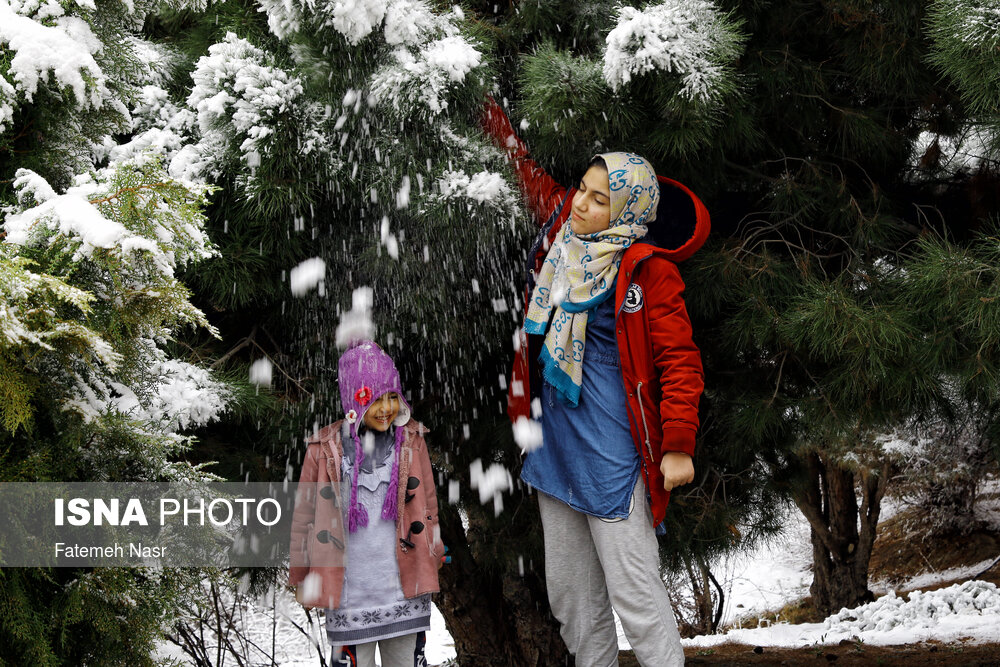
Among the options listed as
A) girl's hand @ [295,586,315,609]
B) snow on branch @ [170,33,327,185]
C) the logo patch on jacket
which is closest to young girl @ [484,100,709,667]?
the logo patch on jacket

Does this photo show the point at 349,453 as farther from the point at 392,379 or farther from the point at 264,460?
the point at 264,460

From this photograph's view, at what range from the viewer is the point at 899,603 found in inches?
196

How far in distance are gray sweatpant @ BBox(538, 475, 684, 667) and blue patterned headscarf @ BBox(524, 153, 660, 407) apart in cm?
34

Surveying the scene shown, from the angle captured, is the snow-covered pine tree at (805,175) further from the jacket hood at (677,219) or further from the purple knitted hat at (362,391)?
the purple knitted hat at (362,391)

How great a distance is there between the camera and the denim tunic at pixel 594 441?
2.17 m

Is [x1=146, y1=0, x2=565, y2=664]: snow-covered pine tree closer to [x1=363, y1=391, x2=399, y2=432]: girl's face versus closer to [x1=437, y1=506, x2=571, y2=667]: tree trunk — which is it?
[x1=363, y1=391, x2=399, y2=432]: girl's face

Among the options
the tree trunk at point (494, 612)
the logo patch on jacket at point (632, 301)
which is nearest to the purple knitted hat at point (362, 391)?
the logo patch on jacket at point (632, 301)

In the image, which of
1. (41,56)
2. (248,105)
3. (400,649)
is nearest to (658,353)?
(400,649)

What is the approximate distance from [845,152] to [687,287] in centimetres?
68

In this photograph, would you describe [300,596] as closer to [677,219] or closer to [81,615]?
[81,615]

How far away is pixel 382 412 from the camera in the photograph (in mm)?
2359

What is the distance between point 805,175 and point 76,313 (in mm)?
2105

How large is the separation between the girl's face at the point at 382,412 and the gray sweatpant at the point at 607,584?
48 cm

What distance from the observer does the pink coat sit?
2271 millimetres
